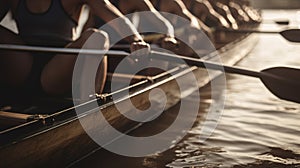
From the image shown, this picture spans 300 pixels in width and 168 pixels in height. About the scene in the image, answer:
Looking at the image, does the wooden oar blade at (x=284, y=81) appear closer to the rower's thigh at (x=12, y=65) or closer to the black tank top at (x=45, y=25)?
the black tank top at (x=45, y=25)

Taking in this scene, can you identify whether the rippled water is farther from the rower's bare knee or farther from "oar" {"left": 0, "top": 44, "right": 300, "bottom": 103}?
the rower's bare knee

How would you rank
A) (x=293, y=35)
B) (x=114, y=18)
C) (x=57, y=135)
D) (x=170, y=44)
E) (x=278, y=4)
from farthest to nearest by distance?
(x=278, y=4), (x=293, y=35), (x=170, y=44), (x=114, y=18), (x=57, y=135)

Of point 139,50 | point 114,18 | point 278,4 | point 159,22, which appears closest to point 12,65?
point 114,18

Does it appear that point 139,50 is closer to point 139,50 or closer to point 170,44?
point 139,50

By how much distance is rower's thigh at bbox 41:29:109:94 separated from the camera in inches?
92.9


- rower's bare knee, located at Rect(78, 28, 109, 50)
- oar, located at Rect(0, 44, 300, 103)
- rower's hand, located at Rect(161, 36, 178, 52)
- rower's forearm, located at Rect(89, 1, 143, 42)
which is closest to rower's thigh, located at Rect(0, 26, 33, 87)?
rower's bare knee, located at Rect(78, 28, 109, 50)

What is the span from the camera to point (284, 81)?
2461 mm

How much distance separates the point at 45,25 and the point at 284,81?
5.64ft

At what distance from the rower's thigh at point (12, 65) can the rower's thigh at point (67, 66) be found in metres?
0.14

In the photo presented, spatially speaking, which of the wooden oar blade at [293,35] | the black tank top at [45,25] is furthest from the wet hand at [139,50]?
the wooden oar blade at [293,35]

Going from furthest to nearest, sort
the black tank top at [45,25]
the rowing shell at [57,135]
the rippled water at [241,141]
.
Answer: the black tank top at [45,25], the rippled water at [241,141], the rowing shell at [57,135]

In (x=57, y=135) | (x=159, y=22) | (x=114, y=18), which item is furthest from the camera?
(x=159, y=22)

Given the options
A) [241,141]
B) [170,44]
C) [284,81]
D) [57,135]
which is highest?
[170,44]

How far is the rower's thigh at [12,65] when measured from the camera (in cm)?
245
